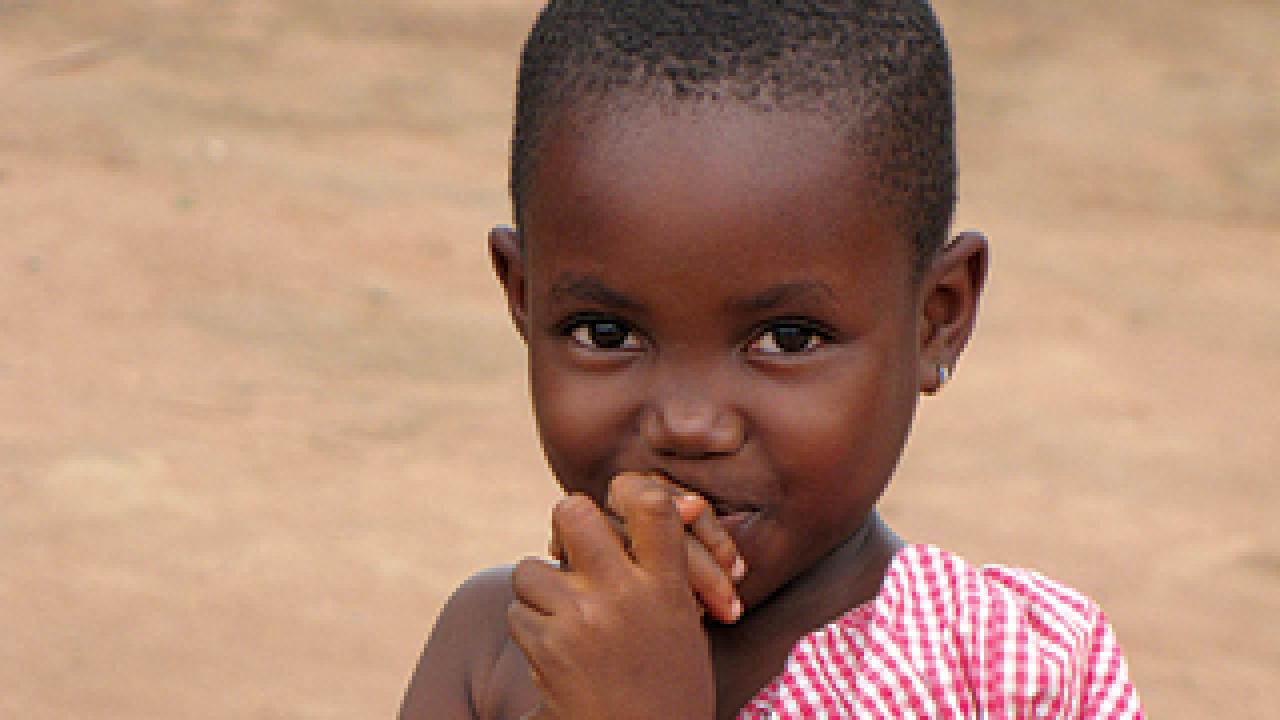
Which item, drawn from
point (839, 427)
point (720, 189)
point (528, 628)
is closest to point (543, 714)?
point (528, 628)

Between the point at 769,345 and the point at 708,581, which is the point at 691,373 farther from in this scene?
the point at 708,581

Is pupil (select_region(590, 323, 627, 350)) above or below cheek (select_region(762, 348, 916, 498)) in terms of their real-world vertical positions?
above

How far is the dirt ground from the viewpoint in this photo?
4.60m

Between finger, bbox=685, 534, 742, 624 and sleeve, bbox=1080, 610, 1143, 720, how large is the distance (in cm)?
44

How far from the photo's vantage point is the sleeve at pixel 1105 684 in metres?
1.94

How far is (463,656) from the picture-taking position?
2168mm

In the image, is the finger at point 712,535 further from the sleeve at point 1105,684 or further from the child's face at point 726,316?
the sleeve at point 1105,684

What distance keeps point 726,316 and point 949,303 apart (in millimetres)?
372

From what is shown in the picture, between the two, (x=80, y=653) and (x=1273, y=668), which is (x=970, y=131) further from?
(x=80, y=653)

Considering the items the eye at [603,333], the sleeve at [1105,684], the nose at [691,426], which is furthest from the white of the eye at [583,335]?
the sleeve at [1105,684]

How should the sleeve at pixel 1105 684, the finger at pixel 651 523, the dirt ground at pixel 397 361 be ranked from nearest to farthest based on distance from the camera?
the finger at pixel 651 523 < the sleeve at pixel 1105 684 < the dirt ground at pixel 397 361

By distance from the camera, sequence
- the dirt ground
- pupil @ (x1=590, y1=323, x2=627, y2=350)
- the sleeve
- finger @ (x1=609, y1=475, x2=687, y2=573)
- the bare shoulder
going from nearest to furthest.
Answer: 1. finger @ (x1=609, y1=475, x2=687, y2=573)
2. pupil @ (x1=590, y1=323, x2=627, y2=350)
3. the sleeve
4. the bare shoulder
5. the dirt ground

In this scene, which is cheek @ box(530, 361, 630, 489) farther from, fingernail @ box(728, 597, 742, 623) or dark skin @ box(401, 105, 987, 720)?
fingernail @ box(728, 597, 742, 623)

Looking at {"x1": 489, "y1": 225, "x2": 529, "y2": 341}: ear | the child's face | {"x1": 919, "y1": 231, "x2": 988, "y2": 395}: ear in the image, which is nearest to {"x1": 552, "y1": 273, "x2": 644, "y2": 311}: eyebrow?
the child's face
